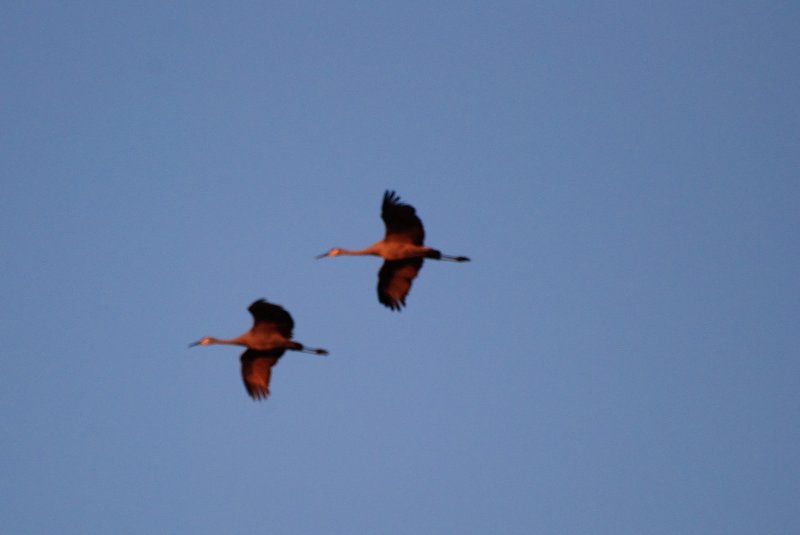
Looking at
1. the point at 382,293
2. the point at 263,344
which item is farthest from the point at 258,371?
the point at 382,293

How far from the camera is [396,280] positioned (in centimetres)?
3869

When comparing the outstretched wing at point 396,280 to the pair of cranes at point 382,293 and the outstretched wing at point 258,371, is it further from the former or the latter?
the outstretched wing at point 258,371

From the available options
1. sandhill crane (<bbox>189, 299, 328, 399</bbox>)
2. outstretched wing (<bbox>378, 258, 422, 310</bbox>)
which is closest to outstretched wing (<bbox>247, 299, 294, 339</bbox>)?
sandhill crane (<bbox>189, 299, 328, 399</bbox>)

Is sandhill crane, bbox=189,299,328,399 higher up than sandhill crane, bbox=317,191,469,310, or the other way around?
sandhill crane, bbox=317,191,469,310

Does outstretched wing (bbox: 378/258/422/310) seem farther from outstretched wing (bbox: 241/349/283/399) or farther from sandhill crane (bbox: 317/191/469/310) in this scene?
outstretched wing (bbox: 241/349/283/399)

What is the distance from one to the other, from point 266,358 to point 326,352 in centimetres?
157

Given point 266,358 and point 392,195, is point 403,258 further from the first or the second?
point 266,358

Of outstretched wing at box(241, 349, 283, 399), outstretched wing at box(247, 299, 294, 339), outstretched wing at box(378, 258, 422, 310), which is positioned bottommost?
outstretched wing at box(241, 349, 283, 399)

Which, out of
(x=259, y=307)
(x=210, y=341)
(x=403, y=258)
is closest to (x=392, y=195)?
(x=403, y=258)

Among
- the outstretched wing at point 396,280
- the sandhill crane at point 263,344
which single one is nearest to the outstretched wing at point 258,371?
the sandhill crane at point 263,344

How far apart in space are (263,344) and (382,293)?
11.0 ft

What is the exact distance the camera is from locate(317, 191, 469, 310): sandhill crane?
123 ft

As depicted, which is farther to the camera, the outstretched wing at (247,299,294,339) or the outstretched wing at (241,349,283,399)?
the outstretched wing at (241,349,283,399)

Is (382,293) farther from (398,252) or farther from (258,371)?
(258,371)
